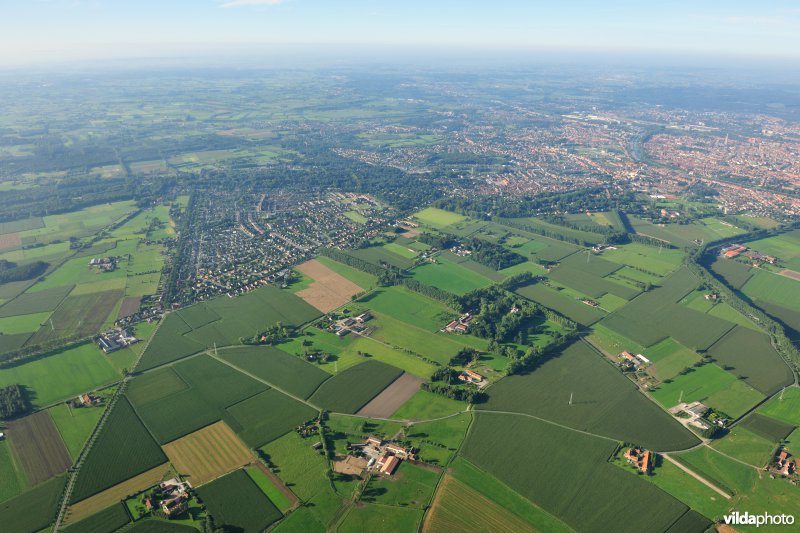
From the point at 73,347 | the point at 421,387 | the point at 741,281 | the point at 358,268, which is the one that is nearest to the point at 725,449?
the point at 421,387

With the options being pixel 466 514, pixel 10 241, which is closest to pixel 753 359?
pixel 466 514

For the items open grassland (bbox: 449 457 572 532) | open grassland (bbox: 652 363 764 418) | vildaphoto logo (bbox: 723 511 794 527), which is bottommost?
open grassland (bbox: 449 457 572 532)

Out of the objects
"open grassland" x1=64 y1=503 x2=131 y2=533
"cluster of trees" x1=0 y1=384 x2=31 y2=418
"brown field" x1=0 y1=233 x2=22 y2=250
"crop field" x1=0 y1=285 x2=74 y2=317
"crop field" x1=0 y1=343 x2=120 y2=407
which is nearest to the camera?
"open grassland" x1=64 y1=503 x2=131 y2=533

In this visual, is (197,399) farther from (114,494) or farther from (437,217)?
(437,217)

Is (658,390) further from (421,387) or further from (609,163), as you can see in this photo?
(609,163)

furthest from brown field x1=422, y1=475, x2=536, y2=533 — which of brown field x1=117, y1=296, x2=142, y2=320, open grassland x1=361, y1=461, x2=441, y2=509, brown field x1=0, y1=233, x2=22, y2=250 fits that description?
brown field x1=0, y1=233, x2=22, y2=250

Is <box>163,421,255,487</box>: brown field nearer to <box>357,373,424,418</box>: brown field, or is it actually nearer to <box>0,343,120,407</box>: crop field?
<box>357,373,424,418</box>: brown field

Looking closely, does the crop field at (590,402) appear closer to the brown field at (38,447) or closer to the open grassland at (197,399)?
the open grassland at (197,399)
